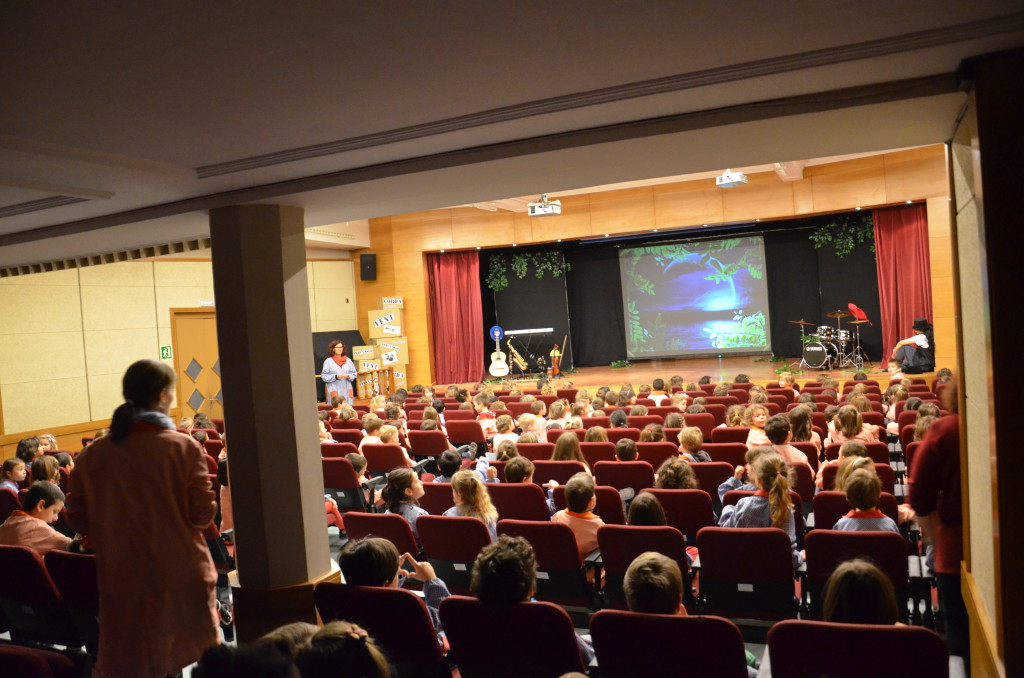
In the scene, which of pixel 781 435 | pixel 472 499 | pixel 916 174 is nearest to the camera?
pixel 472 499

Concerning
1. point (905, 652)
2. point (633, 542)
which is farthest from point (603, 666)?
point (633, 542)

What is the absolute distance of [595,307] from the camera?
18375 mm

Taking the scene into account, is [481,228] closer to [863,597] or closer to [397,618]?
[397,618]

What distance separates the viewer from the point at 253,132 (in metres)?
3.29

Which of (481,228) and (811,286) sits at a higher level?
(481,228)

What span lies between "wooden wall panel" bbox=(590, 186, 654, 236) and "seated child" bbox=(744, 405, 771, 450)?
9.16 meters

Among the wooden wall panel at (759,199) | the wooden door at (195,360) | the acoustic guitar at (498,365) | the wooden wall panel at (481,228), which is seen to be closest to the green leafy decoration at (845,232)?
the wooden wall panel at (759,199)

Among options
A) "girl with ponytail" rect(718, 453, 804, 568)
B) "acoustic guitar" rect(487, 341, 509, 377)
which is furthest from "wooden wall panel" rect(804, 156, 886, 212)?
"girl with ponytail" rect(718, 453, 804, 568)

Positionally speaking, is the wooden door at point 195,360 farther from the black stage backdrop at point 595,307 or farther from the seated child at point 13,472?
the black stage backdrop at point 595,307

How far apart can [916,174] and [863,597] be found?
505 inches

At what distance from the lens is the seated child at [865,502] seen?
11.5 ft

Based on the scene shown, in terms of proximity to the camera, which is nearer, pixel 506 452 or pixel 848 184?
pixel 506 452

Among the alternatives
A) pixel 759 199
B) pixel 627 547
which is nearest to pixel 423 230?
pixel 759 199

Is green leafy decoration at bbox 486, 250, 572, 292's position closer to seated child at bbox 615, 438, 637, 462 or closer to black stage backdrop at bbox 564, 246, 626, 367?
black stage backdrop at bbox 564, 246, 626, 367
